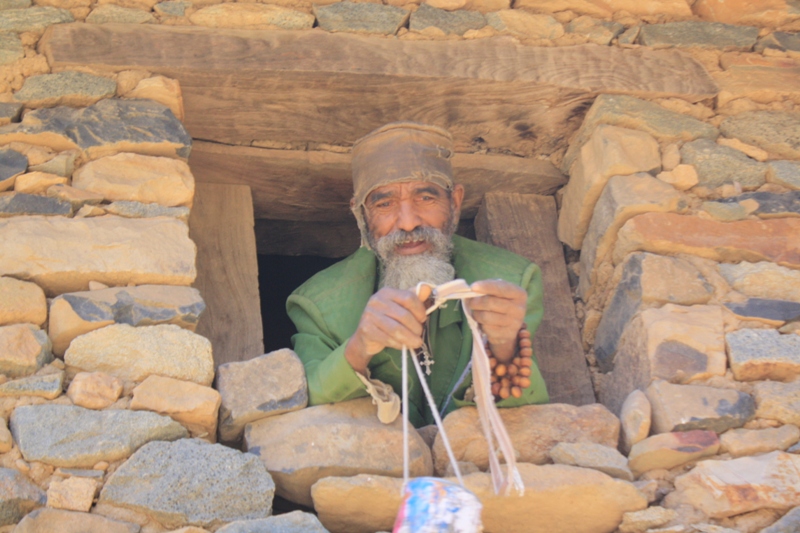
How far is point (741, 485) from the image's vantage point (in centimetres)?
244

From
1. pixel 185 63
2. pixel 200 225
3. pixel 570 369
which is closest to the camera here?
pixel 185 63

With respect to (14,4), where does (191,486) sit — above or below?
below

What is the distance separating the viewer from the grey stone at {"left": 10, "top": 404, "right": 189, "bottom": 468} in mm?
2342

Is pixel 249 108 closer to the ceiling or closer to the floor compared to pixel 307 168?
closer to the ceiling

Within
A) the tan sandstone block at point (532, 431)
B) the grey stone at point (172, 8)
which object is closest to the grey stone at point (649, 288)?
the tan sandstone block at point (532, 431)

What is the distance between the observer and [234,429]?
264cm

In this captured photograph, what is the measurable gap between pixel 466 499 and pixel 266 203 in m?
2.12

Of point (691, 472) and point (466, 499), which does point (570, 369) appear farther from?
point (466, 499)

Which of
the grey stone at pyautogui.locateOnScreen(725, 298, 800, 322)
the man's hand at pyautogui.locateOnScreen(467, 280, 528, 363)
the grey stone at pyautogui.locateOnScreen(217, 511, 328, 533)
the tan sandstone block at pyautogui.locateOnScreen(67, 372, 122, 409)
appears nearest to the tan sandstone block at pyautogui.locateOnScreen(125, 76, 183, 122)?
the tan sandstone block at pyautogui.locateOnScreen(67, 372, 122, 409)

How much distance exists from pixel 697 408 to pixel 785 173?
104 cm

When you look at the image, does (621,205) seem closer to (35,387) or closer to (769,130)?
(769,130)

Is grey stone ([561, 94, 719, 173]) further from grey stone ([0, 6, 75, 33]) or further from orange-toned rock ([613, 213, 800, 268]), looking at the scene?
grey stone ([0, 6, 75, 33])

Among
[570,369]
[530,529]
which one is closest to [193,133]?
[570,369]

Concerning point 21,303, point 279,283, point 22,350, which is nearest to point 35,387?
point 22,350
